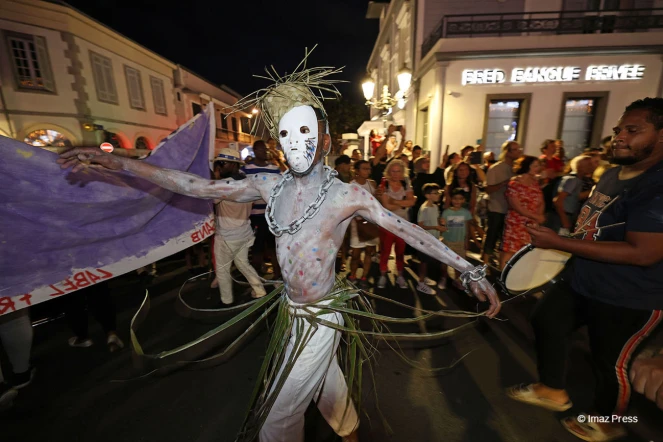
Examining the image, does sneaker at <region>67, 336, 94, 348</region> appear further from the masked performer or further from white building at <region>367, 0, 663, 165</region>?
white building at <region>367, 0, 663, 165</region>

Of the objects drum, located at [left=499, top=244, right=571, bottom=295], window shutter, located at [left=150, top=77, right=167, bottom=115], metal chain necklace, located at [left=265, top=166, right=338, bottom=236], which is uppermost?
window shutter, located at [left=150, top=77, right=167, bottom=115]

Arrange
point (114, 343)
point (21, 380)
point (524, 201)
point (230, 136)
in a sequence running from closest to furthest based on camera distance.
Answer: point (21, 380) < point (114, 343) < point (524, 201) < point (230, 136)

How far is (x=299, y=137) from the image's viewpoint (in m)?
1.69

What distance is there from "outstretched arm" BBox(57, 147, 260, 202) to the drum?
2.01 m

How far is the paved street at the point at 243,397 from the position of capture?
240 centimetres

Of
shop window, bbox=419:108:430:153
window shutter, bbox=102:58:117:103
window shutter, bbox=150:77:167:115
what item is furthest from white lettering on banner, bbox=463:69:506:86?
window shutter, bbox=150:77:167:115

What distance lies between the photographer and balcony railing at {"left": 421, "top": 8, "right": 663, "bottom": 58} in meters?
10.1

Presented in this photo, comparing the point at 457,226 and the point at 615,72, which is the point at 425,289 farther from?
the point at 615,72

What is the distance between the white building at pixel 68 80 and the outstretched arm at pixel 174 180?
15.8 metres

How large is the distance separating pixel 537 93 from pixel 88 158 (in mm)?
12745

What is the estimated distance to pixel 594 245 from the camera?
182 cm

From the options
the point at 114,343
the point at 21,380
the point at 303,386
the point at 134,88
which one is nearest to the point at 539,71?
the point at 303,386

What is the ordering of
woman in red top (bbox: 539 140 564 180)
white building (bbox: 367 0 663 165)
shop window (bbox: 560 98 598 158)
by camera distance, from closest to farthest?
woman in red top (bbox: 539 140 564 180) → white building (bbox: 367 0 663 165) → shop window (bbox: 560 98 598 158)

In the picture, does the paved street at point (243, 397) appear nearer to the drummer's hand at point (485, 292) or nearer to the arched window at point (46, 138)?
the drummer's hand at point (485, 292)
